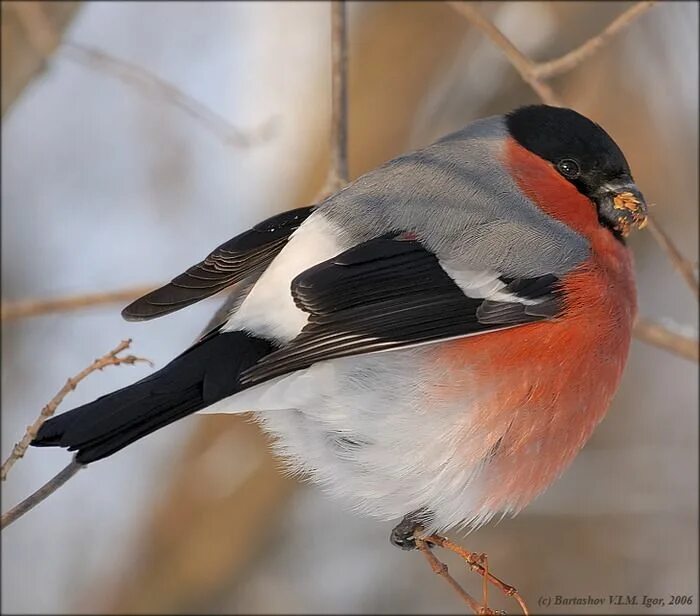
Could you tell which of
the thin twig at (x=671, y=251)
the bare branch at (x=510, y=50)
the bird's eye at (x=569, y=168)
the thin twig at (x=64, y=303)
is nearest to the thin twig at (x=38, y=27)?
the thin twig at (x=64, y=303)

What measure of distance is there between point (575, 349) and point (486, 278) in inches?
10.7

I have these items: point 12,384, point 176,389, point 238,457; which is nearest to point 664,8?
point 238,457

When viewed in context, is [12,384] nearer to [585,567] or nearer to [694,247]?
[585,567]

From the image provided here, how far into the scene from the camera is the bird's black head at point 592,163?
2.79 metres

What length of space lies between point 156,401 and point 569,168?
50.4 inches

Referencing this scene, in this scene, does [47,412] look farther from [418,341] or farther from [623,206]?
[623,206]

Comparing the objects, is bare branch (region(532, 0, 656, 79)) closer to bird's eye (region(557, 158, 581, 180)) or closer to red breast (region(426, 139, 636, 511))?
bird's eye (region(557, 158, 581, 180))

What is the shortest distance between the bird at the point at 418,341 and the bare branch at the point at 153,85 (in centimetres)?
101

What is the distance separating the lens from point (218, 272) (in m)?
2.70

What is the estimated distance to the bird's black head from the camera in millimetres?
2791

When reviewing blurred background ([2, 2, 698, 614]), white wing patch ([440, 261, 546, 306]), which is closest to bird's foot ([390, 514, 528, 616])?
white wing patch ([440, 261, 546, 306])

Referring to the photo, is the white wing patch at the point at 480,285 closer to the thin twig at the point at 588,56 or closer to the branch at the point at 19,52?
the thin twig at the point at 588,56

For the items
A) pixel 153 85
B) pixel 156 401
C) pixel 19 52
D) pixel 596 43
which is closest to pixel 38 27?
pixel 19 52

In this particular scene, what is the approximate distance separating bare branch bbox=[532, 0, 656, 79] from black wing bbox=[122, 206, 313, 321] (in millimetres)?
800
